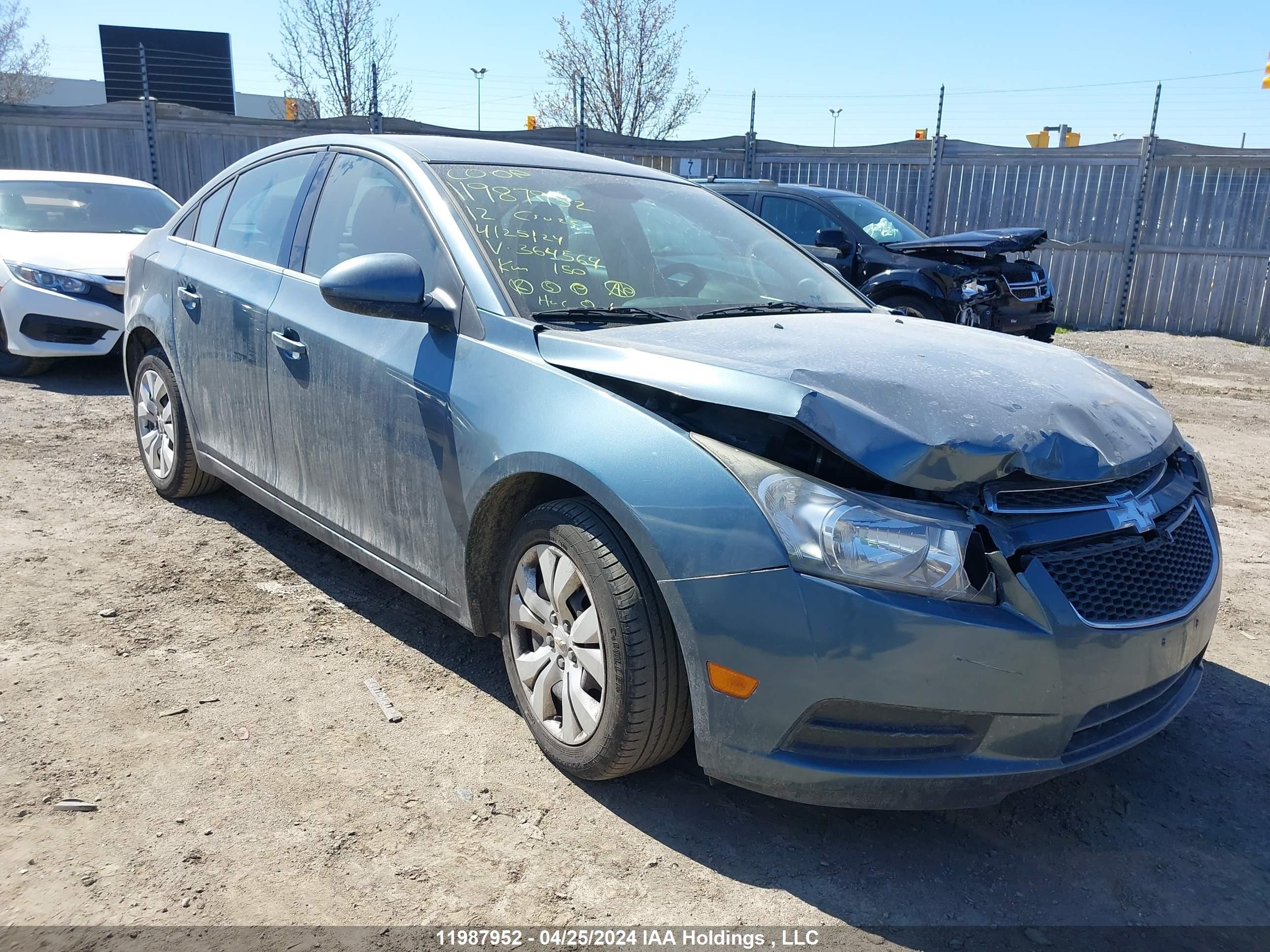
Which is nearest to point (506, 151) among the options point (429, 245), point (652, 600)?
point (429, 245)

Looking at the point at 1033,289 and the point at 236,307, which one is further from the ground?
the point at 236,307

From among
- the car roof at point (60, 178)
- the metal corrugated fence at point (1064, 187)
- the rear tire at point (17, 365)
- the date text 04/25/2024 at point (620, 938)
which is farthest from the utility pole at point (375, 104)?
the date text 04/25/2024 at point (620, 938)

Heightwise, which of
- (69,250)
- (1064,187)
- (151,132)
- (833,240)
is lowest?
(69,250)

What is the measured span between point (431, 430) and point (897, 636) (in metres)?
1.54

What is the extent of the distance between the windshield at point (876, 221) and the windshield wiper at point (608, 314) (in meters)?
7.36

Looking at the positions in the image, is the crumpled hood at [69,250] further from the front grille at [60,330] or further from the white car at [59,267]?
the front grille at [60,330]

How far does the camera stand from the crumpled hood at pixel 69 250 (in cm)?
767

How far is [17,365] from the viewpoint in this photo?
8.19 meters

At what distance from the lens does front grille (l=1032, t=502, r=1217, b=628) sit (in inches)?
87.7

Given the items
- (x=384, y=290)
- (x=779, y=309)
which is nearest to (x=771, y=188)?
(x=779, y=309)

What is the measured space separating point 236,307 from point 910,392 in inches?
110

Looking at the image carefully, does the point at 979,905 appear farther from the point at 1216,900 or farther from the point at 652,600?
the point at 652,600

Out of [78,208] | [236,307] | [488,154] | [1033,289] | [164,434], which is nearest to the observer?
[488,154]

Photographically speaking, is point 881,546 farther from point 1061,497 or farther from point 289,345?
point 289,345
